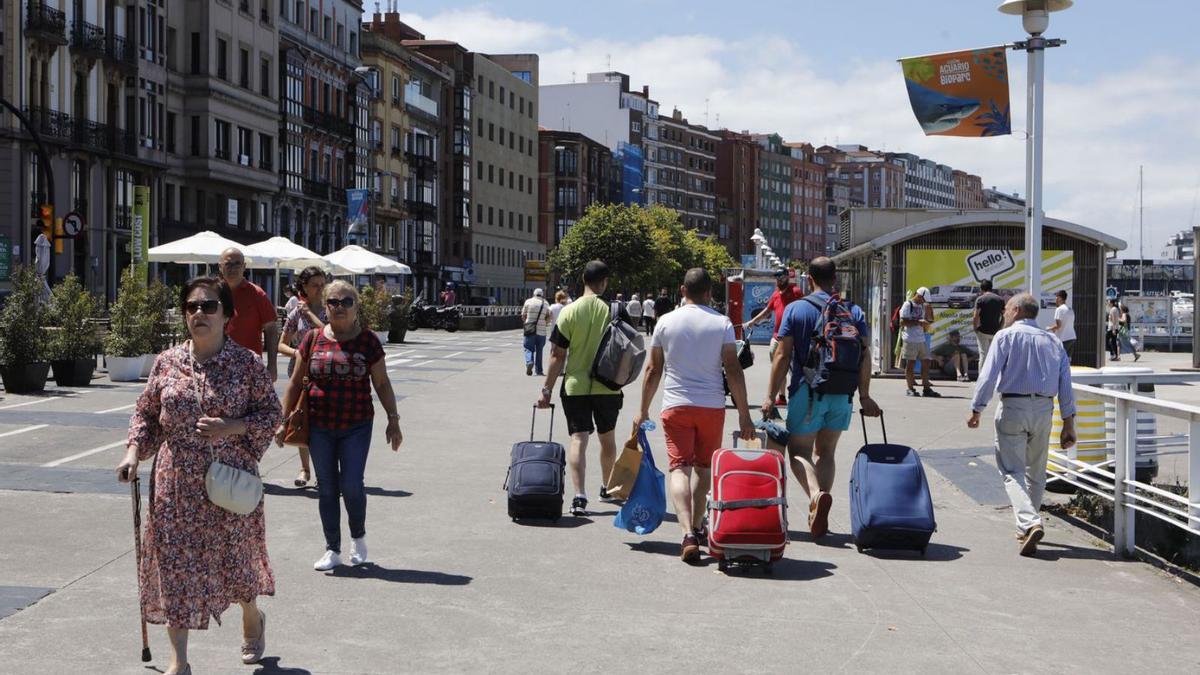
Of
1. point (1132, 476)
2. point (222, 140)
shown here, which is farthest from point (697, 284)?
point (222, 140)

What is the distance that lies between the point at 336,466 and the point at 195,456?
2.36 meters

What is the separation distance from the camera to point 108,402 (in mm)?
17969

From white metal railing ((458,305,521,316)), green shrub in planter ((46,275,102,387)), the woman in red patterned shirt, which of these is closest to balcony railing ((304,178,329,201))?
white metal railing ((458,305,521,316))

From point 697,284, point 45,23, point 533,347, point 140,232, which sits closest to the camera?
point 697,284

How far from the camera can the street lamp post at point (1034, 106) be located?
15.2 metres

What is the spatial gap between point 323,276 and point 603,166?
125122 millimetres

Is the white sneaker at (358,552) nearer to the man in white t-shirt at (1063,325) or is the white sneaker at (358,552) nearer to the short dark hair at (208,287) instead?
the short dark hair at (208,287)

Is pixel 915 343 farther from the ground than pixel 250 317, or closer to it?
closer to it

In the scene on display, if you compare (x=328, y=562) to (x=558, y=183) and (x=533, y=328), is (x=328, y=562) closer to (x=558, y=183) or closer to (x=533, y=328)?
(x=533, y=328)

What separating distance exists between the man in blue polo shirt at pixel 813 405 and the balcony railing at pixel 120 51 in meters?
45.2

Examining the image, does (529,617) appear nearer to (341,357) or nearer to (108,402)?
(341,357)

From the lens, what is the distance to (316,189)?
69.9 meters

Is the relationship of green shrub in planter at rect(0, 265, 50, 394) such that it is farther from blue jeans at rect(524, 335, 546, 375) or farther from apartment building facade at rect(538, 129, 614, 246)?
apartment building facade at rect(538, 129, 614, 246)

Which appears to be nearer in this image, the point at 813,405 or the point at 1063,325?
the point at 813,405
